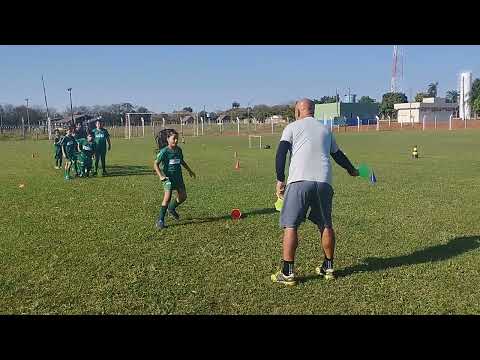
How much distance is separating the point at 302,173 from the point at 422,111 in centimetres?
8331

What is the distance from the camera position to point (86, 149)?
586 inches

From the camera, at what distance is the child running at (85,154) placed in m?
14.8

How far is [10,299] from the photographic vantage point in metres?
4.48

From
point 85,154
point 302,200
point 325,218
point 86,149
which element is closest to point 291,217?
point 302,200

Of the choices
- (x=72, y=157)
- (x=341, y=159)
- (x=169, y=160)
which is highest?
(x=341, y=159)

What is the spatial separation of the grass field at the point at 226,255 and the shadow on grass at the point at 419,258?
0.02 meters

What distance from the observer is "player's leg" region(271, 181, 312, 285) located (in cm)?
475

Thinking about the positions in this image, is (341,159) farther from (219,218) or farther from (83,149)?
(83,149)

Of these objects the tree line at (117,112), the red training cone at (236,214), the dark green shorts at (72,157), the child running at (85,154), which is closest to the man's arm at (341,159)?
the red training cone at (236,214)

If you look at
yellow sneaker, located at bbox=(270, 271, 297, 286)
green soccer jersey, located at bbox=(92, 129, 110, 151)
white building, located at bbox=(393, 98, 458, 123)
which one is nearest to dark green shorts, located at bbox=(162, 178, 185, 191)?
yellow sneaker, located at bbox=(270, 271, 297, 286)

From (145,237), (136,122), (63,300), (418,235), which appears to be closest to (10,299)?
(63,300)

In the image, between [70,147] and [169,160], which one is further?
[70,147]
